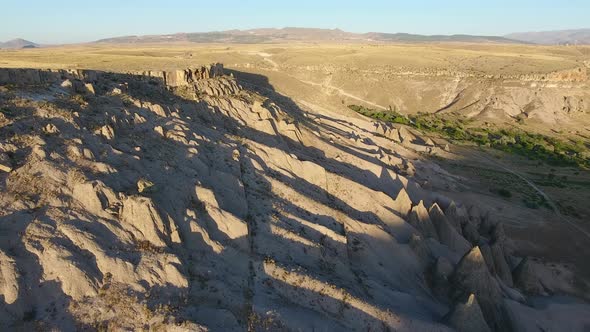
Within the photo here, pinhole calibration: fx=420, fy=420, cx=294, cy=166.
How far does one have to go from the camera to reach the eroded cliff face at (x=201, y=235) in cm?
1537

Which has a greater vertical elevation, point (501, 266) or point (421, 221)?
point (421, 221)

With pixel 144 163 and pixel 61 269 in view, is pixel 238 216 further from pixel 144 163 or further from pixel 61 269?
pixel 61 269

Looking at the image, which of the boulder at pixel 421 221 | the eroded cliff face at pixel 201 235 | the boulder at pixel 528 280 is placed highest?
the eroded cliff face at pixel 201 235

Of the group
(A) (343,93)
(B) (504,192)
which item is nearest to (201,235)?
(B) (504,192)

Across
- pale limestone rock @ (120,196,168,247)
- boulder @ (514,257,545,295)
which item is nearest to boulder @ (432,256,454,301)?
boulder @ (514,257,545,295)

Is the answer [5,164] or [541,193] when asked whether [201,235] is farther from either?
[541,193]

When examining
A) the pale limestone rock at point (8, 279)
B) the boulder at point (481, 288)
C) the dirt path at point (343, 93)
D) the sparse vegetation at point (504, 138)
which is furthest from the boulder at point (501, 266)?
the dirt path at point (343, 93)

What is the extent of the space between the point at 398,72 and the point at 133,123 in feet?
273

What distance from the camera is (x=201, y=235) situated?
19203 mm

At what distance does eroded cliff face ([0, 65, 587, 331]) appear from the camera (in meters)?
15.4

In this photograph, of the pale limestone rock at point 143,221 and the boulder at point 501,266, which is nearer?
the pale limestone rock at point 143,221

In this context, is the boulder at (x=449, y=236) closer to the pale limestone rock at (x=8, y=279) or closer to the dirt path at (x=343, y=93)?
the pale limestone rock at (x=8, y=279)

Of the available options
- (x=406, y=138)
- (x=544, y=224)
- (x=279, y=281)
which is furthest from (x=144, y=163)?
(x=406, y=138)

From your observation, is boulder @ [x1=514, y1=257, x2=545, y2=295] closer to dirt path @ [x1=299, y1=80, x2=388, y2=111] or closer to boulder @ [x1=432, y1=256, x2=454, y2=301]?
boulder @ [x1=432, y1=256, x2=454, y2=301]
